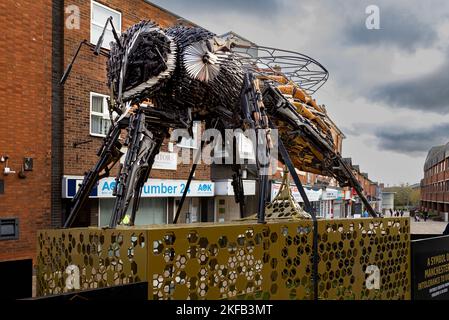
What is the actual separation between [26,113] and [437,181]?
64.3 metres

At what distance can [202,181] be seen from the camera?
54.8ft

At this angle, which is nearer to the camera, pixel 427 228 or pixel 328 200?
pixel 427 228

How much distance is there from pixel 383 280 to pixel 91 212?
8901 millimetres

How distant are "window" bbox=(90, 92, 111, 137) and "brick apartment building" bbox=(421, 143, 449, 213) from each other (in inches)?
2002

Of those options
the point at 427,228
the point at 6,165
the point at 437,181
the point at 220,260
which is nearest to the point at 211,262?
the point at 220,260

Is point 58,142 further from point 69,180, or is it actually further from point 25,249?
point 25,249

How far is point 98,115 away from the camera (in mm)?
13250

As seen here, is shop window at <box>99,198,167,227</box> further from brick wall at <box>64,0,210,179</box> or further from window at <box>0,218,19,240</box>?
window at <box>0,218,19,240</box>

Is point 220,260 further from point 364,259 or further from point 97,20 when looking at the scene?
point 97,20

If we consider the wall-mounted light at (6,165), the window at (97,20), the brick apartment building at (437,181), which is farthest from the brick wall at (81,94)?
the brick apartment building at (437,181)

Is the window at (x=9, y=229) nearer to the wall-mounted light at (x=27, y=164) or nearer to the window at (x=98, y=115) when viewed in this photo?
the wall-mounted light at (x=27, y=164)

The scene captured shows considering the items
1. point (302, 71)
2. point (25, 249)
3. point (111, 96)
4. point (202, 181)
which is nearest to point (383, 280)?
point (302, 71)

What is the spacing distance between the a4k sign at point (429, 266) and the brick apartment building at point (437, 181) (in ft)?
175

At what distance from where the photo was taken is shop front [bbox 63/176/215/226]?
41.7ft
